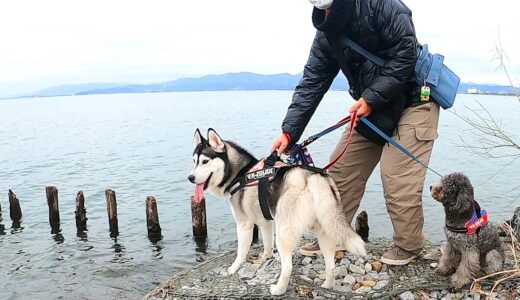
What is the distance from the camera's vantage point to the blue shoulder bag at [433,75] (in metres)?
5.29

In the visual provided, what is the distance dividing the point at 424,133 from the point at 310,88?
5.00 feet

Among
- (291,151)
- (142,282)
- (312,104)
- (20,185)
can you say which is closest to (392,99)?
(312,104)

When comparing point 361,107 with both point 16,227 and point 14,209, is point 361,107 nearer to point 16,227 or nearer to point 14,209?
point 16,227

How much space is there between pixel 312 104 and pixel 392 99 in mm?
1077

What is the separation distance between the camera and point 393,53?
5.01 metres

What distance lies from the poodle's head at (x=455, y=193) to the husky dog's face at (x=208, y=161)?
2.68 meters

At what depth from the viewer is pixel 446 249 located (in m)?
5.60

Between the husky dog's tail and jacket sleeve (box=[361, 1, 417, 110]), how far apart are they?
3.88 feet

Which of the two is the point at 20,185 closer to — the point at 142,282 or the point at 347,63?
the point at 142,282

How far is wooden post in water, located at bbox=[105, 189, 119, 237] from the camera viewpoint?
41.8 feet

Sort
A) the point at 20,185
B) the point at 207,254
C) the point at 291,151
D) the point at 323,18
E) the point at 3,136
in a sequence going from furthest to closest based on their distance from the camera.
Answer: the point at 3,136
the point at 20,185
the point at 207,254
the point at 291,151
the point at 323,18

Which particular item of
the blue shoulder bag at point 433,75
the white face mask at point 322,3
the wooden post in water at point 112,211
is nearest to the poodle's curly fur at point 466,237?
the blue shoulder bag at point 433,75

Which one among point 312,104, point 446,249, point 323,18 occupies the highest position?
point 323,18

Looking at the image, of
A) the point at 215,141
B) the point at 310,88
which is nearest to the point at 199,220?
the point at 215,141
